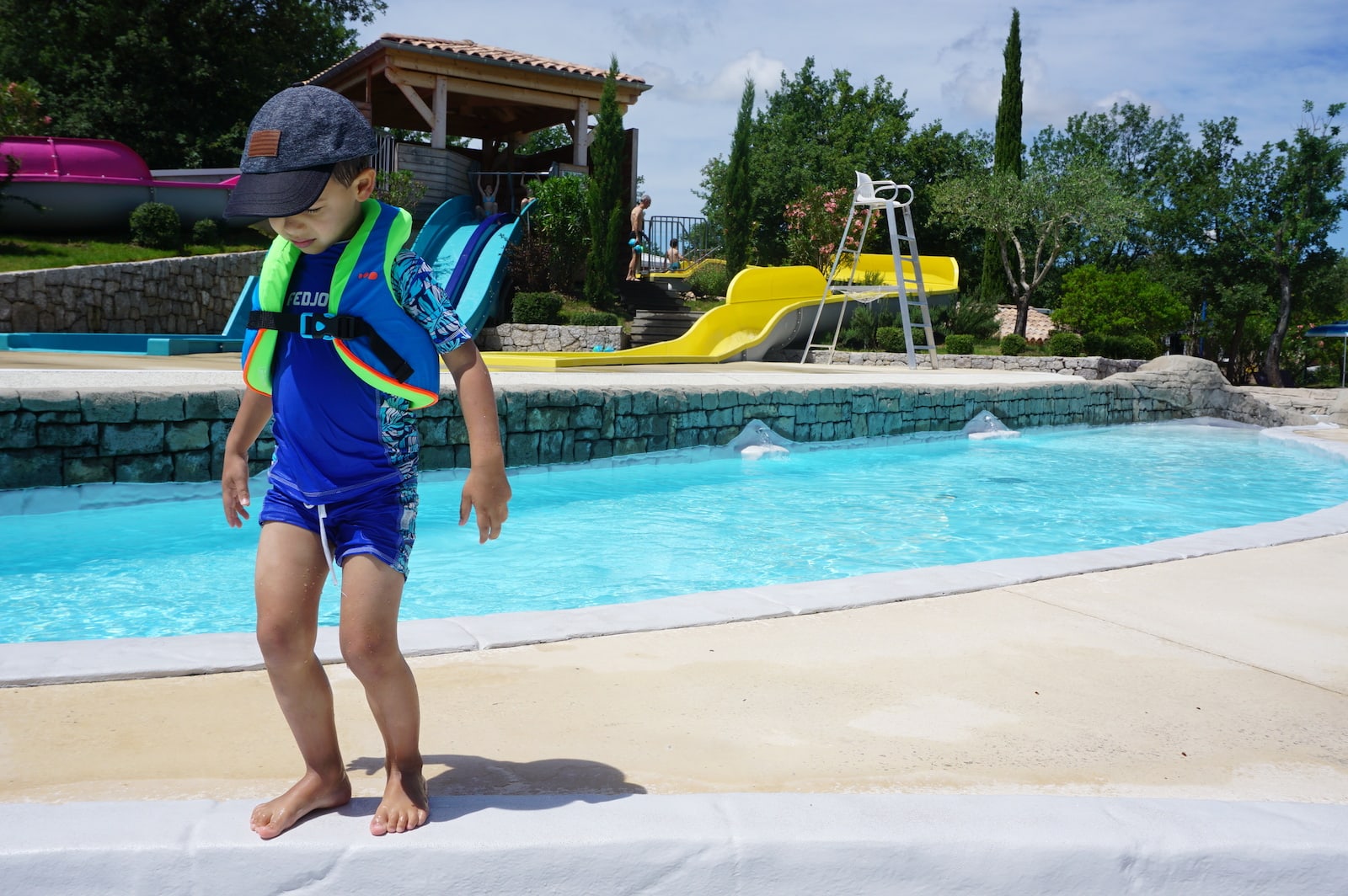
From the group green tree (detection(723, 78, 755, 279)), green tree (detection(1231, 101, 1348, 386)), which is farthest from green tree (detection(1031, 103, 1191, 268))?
green tree (detection(723, 78, 755, 279))

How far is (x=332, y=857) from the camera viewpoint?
1.83 m

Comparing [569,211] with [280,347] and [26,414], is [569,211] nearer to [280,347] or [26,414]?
[26,414]

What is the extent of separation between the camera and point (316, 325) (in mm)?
2043

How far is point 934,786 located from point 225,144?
2587 centimetres

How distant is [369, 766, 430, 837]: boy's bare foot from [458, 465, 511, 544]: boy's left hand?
1.61 feet

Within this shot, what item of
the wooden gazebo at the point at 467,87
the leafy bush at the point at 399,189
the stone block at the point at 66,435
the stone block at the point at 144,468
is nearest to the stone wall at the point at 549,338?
the leafy bush at the point at 399,189

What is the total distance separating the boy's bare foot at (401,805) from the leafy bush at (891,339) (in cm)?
1862

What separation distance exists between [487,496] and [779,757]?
1.00 metres

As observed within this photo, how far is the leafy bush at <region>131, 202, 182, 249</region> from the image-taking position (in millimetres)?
17531

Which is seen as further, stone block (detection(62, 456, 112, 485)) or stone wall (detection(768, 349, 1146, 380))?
stone wall (detection(768, 349, 1146, 380))

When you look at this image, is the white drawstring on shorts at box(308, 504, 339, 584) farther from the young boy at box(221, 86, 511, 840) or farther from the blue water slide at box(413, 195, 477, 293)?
the blue water slide at box(413, 195, 477, 293)

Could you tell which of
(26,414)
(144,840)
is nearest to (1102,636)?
(144,840)

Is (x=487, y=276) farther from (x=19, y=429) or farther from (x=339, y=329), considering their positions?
(x=339, y=329)

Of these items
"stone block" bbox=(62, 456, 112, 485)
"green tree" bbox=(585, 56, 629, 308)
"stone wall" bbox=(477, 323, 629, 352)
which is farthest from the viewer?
"green tree" bbox=(585, 56, 629, 308)
